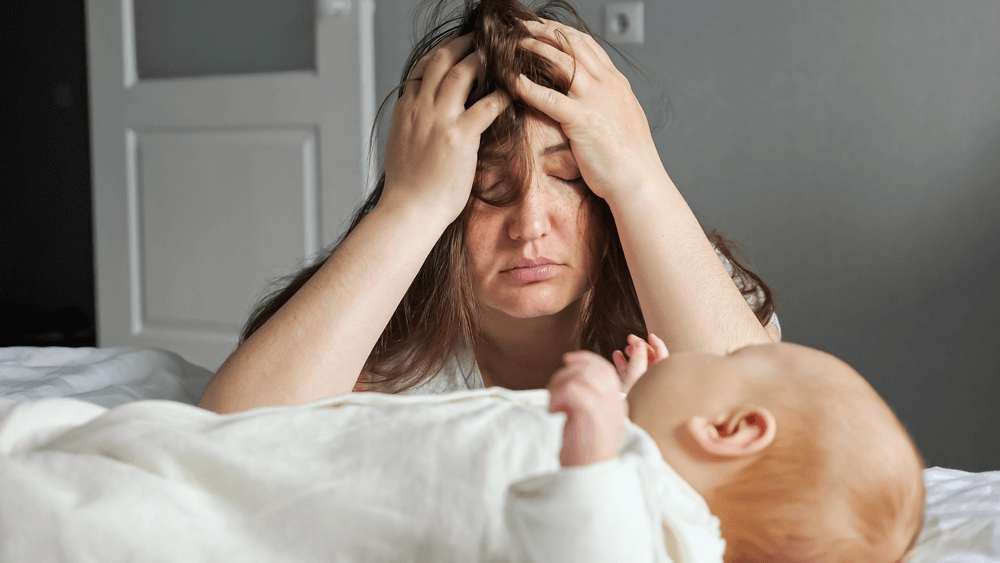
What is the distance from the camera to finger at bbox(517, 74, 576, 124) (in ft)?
2.87

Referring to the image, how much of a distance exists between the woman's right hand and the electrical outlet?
1185mm

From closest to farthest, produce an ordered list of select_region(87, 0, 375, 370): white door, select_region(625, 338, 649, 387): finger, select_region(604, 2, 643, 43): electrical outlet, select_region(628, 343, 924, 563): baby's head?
select_region(628, 343, 924, 563): baby's head → select_region(625, 338, 649, 387): finger → select_region(604, 2, 643, 43): electrical outlet → select_region(87, 0, 375, 370): white door

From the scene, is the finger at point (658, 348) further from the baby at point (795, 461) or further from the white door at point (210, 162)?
the white door at point (210, 162)

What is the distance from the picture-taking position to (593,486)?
394 mm

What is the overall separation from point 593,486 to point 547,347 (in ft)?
2.51

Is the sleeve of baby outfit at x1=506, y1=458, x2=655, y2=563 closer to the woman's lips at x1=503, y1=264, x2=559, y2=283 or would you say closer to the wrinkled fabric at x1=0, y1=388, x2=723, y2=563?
the wrinkled fabric at x1=0, y1=388, x2=723, y2=563

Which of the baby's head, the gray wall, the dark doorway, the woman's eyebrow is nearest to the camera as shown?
the baby's head

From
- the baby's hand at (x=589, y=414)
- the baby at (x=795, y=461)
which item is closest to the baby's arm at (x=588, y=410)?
the baby's hand at (x=589, y=414)

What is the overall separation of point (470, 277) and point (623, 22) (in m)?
1.29

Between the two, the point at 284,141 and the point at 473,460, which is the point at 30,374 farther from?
the point at 284,141

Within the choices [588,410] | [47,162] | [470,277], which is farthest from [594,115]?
[47,162]

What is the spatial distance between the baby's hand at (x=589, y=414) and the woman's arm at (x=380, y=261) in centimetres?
43

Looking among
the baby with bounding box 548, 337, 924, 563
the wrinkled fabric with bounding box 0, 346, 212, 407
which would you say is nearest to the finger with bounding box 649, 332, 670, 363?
the baby with bounding box 548, 337, 924, 563

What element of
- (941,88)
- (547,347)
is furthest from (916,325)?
(547,347)
